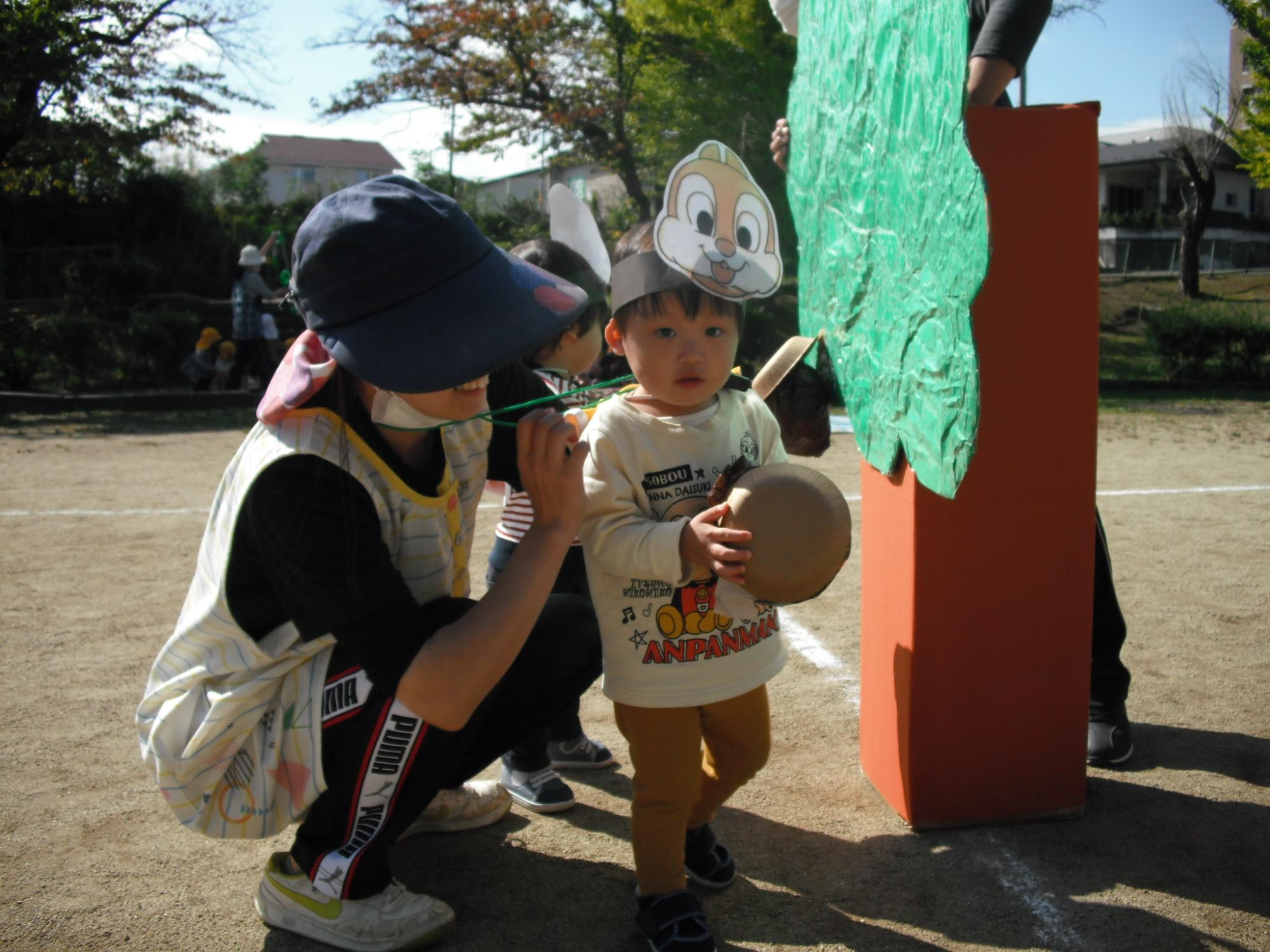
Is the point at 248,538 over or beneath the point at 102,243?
beneath

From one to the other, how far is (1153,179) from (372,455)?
50.9 metres

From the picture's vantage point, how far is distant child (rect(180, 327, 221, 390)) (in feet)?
43.1

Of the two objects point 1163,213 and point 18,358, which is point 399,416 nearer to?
point 18,358

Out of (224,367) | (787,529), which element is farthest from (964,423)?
(224,367)

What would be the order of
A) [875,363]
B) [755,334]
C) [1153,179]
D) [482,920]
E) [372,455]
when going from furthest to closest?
1. [1153,179]
2. [755,334]
3. [875,363]
4. [482,920]
5. [372,455]

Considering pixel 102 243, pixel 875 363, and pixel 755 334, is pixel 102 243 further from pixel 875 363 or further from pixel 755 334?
pixel 875 363

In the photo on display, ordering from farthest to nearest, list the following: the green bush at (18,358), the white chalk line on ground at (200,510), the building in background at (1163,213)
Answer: the building in background at (1163,213), the green bush at (18,358), the white chalk line on ground at (200,510)

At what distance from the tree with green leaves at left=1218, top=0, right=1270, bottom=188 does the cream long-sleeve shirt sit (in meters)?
20.0

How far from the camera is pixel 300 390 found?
1.79 metres

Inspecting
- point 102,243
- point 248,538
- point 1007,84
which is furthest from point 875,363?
point 102,243

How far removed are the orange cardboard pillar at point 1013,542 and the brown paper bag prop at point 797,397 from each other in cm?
20

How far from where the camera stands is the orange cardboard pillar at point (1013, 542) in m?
2.11

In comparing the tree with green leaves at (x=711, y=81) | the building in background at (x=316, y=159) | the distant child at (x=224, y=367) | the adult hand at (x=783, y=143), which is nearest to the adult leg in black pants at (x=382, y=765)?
the adult hand at (x=783, y=143)

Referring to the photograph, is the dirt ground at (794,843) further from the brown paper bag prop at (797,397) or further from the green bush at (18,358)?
the green bush at (18,358)
